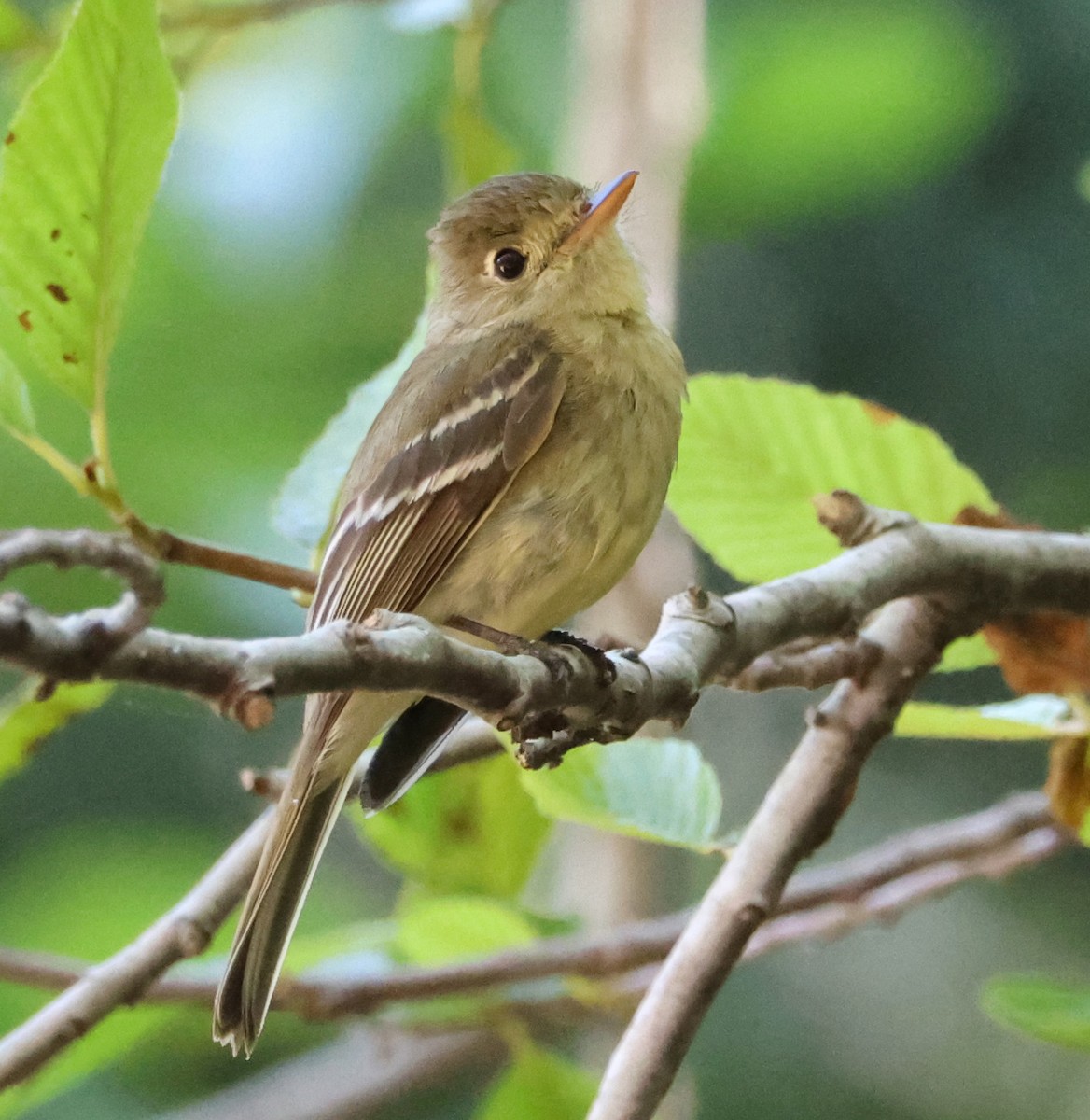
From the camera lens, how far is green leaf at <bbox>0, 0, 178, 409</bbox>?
729mm

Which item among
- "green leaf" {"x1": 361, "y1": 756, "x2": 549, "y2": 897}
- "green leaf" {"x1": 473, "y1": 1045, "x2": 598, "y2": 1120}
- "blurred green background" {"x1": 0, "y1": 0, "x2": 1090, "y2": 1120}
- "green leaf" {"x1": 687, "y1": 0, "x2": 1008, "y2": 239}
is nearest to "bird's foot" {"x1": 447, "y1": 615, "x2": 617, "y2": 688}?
"green leaf" {"x1": 361, "y1": 756, "x2": 549, "y2": 897}

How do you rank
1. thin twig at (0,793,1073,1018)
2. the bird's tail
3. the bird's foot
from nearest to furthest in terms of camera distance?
the bird's foot
the bird's tail
thin twig at (0,793,1073,1018)

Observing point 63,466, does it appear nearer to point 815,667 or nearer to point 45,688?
point 45,688

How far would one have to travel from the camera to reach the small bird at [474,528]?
972 mm

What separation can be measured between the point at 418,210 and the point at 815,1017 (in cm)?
133

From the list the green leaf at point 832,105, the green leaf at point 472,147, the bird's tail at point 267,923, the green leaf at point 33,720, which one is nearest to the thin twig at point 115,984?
the bird's tail at point 267,923

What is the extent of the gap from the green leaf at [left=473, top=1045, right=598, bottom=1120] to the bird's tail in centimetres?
44

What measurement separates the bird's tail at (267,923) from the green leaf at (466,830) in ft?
0.93

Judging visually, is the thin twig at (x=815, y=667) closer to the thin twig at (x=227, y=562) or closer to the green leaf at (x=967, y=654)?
the green leaf at (x=967, y=654)

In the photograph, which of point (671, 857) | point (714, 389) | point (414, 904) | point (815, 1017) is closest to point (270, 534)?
point (414, 904)

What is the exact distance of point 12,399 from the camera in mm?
836

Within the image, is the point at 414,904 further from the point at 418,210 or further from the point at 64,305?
the point at 418,210

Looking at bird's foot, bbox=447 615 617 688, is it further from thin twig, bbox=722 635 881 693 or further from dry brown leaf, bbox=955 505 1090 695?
dry brown leaf, bbox=955 505 1090 695

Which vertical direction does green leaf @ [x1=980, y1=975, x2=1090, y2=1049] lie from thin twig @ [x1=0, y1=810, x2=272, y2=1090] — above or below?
below
